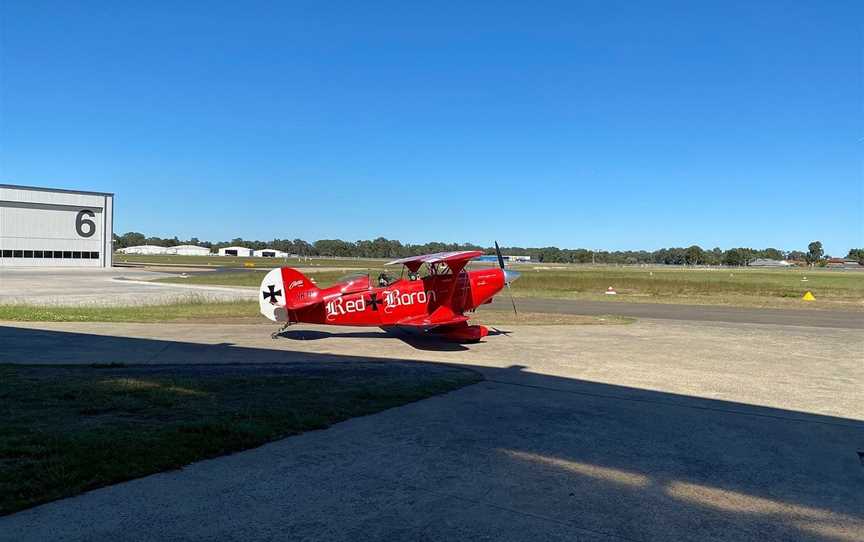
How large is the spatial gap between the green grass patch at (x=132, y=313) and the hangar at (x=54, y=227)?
4518 cm

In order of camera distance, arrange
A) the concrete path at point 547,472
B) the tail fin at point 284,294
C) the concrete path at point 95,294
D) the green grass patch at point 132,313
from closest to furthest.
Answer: the concrete path at point 547,472 < the tail fin at point 284,294 < the green grass patch at point 132,313 < the concrete path at point 95,294

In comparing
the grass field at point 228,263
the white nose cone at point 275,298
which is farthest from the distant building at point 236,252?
the white nose cone at point 275,298

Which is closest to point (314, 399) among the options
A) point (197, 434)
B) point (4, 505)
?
point (197, 434)

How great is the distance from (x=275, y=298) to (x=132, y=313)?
9623mm

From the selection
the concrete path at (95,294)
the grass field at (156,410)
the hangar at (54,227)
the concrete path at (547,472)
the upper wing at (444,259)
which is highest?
the hangar at (54,227)

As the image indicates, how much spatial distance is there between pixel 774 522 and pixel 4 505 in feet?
20.1

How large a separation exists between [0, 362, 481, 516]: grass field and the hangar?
60.6 metres

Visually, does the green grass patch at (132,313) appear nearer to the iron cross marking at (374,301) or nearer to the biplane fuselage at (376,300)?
the biplane fuselage at (376,300)

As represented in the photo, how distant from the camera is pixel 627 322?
22219 millimetres

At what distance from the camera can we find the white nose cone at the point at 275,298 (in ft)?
53.8

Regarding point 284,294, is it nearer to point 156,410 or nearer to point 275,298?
point 275,298

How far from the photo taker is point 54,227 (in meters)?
62.8

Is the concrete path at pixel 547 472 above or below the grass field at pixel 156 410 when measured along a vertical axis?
below

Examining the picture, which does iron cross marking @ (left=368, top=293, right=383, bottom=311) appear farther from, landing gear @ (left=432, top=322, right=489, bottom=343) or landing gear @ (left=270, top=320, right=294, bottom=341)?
landing gear @ (left=270, top=320, right=294, bottom=341)
